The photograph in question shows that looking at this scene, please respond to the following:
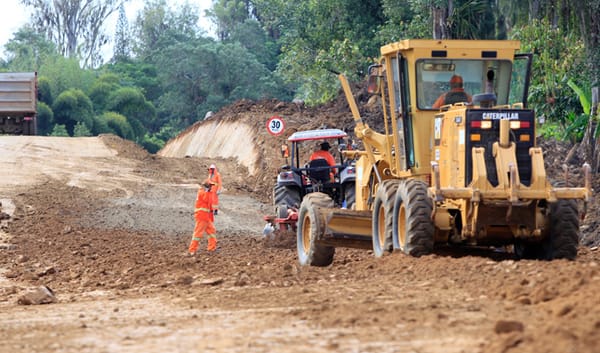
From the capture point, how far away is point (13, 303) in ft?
42.8

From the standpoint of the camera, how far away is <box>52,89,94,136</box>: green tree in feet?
217

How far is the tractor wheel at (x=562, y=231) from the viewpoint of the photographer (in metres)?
12.8

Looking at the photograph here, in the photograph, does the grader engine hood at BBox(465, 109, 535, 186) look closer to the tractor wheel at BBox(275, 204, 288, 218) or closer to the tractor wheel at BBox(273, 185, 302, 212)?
the tractor wheel at BBox(275, 204, 288, 218)

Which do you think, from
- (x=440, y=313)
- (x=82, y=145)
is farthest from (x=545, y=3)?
(x=82, y=145)

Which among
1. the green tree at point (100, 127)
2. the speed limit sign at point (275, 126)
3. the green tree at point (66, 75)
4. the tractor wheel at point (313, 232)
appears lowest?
the tractor wheel at point (313, 232)

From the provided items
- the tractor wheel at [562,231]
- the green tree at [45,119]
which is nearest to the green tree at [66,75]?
the green tree at [45,119]

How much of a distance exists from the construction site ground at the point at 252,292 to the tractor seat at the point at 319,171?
1.61 metres

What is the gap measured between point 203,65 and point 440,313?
6307cm

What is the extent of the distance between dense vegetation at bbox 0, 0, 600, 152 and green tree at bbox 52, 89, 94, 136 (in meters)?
0.06

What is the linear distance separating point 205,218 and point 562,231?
26.3ft

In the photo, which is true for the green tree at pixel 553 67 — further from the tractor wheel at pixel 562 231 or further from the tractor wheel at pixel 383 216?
the tractor wheel at pixel 562 231

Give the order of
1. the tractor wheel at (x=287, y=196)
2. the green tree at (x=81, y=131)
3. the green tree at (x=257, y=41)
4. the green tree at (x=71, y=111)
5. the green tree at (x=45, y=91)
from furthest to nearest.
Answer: the green tree at (x=257, y=41) → the green tree at (x=45, y=91) → the green tree at (x=71, y=111) → the green tree at (x=81, y=131) → the tractor wheel at (x=287, y=196)

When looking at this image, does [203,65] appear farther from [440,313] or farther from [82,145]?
[440,313]

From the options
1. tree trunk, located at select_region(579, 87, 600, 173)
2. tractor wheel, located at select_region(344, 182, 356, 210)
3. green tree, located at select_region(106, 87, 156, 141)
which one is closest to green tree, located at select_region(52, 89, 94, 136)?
green tree, located at select_region(106, 87, 156, 141)
